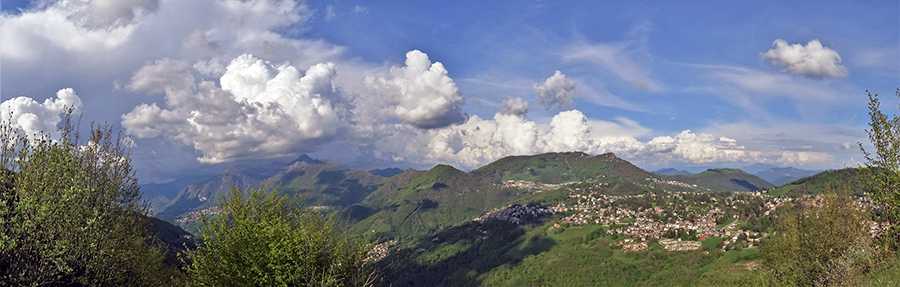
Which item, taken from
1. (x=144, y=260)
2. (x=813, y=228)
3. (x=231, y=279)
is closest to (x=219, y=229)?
(x=231, y=279)

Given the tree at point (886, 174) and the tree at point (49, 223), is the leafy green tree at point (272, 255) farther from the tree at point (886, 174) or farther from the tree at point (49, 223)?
the tree at point (886, 174)

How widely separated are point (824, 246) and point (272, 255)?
49.4m

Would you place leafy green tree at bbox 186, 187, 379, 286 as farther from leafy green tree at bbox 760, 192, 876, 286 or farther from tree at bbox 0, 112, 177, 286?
leafy green tree at bbox 760, 192, 876, 286

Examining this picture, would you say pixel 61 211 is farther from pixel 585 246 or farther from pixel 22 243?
pixel 585 246

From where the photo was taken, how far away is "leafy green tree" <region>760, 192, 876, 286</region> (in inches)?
1112

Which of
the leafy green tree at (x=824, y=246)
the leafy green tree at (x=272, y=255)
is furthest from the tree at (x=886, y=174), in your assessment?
the leafy green tree at (x=272, y=255)

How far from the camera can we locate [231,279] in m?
19.5

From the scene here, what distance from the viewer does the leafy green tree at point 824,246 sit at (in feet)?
92.6

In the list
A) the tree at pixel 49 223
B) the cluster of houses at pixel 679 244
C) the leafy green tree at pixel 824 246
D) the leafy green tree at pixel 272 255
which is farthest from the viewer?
the cluster of houses at pixel 679 244

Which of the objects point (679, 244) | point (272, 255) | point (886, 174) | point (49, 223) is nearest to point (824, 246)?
point (886, 174)

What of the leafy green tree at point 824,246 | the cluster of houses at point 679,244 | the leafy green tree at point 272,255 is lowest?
the cluster of houses at point 679,244

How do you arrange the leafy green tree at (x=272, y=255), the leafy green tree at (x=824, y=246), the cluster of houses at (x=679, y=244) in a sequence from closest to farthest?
the leafy green tree at (x=272, y=255) < the leafy green tree at (x=824, y=246) < the cluster of houses at (x=679, y=244)

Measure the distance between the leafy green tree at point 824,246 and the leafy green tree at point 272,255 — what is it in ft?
107

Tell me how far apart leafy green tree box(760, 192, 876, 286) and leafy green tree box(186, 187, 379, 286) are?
32.7 m
